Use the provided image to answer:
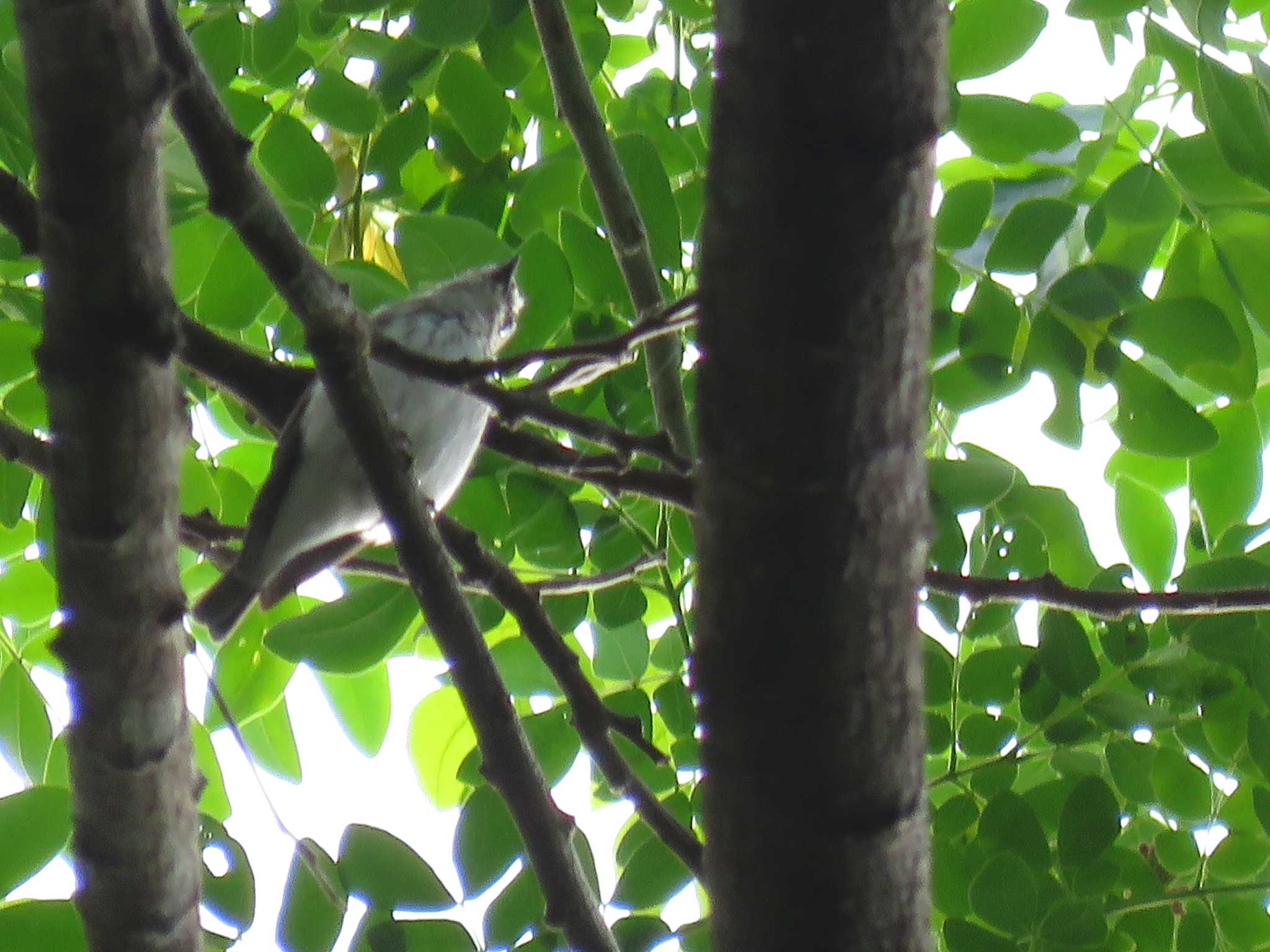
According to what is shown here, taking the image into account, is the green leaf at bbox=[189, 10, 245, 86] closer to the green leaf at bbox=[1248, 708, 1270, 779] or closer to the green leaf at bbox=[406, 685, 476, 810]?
the green leaf at bbox=[406, 685, 476, 810]

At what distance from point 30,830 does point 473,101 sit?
1.32 meters

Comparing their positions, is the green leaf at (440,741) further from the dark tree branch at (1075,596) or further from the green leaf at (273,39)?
the green leaf at (273,39)

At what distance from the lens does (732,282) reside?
2.60 ft

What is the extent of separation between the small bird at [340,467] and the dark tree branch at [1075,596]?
78 centimetres

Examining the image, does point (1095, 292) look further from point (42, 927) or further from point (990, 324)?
point (42, 927)

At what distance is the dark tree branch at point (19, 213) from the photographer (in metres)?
1.46

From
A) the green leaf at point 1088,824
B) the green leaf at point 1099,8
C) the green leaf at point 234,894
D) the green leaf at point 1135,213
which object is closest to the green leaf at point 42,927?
the green leaf at point 234,894

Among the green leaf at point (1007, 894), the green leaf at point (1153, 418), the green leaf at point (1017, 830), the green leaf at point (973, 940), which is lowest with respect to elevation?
the green leaf at point (973, 940)

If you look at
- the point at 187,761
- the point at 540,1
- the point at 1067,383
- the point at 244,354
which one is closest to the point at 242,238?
the point at 244,354

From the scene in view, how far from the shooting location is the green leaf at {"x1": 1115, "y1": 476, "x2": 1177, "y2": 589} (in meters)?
2.15

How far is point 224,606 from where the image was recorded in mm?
2141

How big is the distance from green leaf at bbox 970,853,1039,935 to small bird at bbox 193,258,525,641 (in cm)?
98

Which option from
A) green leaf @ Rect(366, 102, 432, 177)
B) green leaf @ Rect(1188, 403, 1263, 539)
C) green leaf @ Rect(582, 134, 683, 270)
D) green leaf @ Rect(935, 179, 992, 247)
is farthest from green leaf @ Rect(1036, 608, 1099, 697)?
green leaf @ Rect(366, 102, 432, 177)

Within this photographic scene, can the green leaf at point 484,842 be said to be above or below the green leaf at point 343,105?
below
